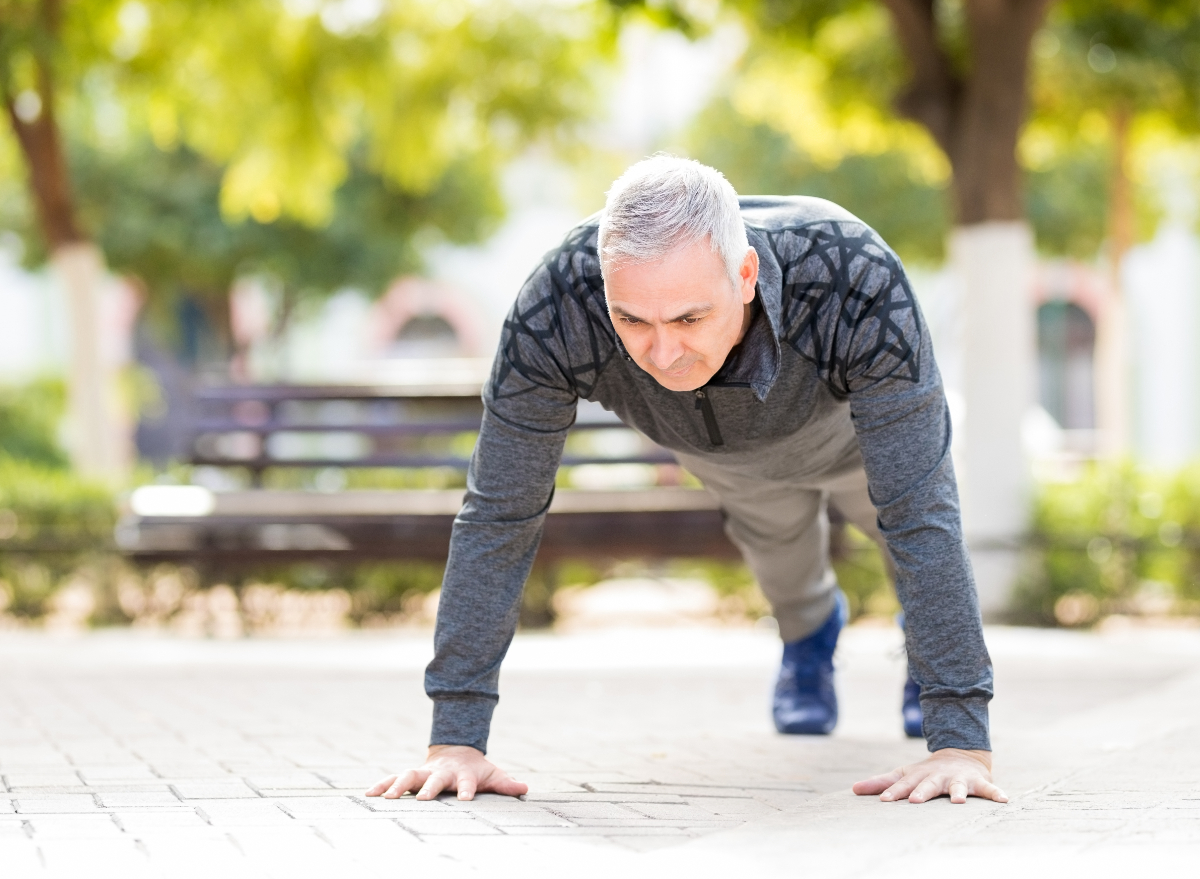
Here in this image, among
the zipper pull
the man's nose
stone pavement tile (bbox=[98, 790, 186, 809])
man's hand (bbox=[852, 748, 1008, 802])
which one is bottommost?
stone pavement tile (bbox=[98, 790, 186, 809])

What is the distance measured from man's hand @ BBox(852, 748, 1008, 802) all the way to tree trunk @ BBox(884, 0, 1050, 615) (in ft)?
16.8

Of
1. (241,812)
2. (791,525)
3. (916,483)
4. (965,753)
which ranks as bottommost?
(241,812)

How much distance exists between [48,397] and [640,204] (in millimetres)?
16797

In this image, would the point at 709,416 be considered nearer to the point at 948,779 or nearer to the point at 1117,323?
the point at 948,779

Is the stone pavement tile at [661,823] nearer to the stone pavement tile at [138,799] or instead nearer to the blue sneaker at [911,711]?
the stone pavement tile at [138,799]

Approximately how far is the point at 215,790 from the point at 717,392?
1.36 m

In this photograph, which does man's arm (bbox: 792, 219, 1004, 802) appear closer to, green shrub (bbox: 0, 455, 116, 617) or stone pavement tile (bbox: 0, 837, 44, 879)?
stone pavement tile (bbox: 0, 837, 44, 879)

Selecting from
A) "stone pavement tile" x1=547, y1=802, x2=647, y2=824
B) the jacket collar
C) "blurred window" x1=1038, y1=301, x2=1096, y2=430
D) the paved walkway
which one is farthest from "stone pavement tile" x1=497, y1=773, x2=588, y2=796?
"blurred window" x1=1038, y1=301, x2=1096, y2=430

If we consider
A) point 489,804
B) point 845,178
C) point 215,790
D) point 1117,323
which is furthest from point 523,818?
point 845,178

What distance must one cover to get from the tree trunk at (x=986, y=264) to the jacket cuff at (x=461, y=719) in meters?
5.31

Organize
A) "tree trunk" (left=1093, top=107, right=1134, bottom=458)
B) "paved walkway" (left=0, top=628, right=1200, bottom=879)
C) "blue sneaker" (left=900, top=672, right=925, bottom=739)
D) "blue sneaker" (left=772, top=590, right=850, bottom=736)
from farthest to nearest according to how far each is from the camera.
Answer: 1. "tree trunk" (left=1093, top=107, right=1134, bottom=458)
2. "blue sneaker" (left=772, top=590, right=850, bottom=736)
3. "blue sneaker" (left=900, top=672, right=925, bottom=739)
4. "paved walkway" (left=0, top=628, right=1200, bottom=879)

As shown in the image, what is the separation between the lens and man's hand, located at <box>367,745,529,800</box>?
2.96 metres

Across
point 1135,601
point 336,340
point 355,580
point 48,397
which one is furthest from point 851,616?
point 336,340

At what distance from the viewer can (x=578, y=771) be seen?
11.9 feet
